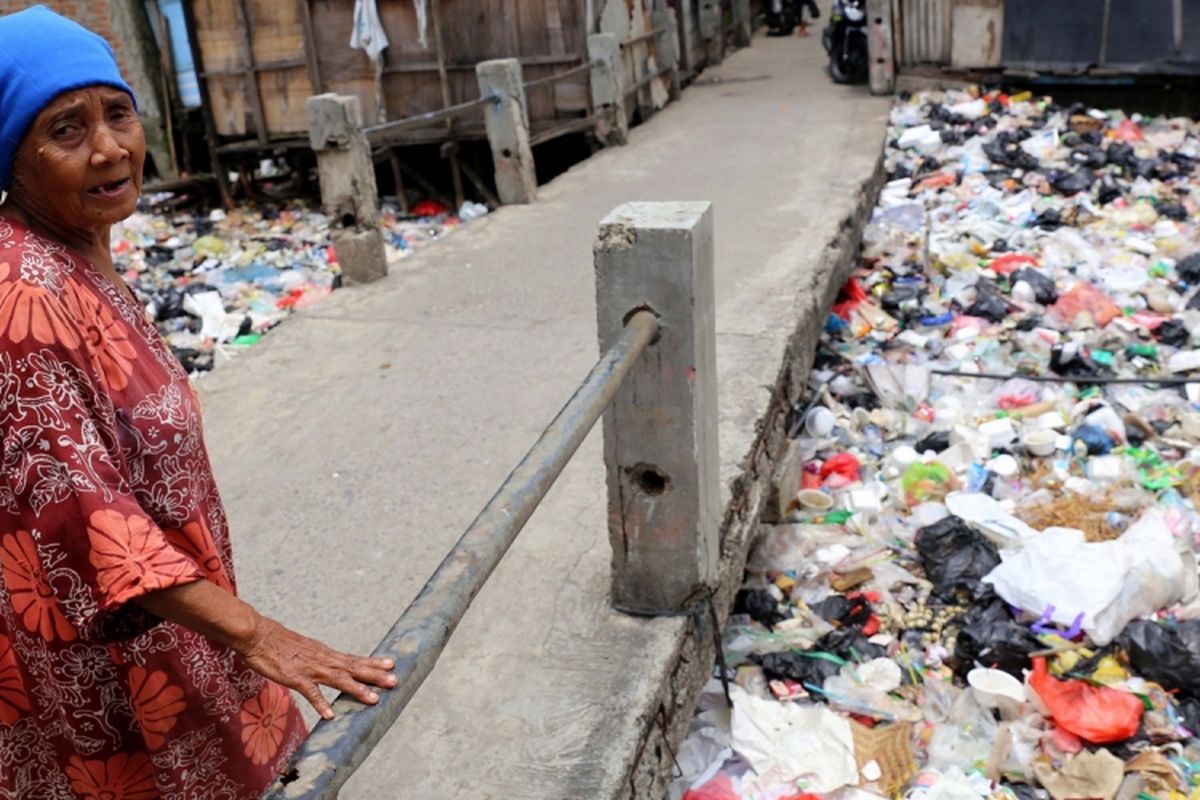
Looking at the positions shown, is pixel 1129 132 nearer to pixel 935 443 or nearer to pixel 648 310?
pixel 935 443

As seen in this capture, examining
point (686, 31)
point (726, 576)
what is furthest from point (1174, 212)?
point (686, 31)

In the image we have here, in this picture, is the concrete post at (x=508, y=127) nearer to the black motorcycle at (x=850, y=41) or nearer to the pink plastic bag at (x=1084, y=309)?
the pink plastic bag at (x=1084, y=309)

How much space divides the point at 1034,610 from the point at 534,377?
6.67ft

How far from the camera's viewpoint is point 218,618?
142 centimetres

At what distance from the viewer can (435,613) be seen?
4.85ft

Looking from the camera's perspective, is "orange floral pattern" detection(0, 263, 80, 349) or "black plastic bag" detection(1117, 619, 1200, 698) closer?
"orange floral pattern" detection(0, 263, 80, 349)

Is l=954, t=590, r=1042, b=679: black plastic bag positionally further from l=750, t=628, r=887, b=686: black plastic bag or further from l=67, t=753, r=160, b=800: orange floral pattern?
l=67, t=753, r=160, b=800: orange floral pattern

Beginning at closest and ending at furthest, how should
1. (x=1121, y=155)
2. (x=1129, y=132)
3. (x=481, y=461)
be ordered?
(x=481, y=461) < (x=1121, y=155) < (x=1129, y=132)

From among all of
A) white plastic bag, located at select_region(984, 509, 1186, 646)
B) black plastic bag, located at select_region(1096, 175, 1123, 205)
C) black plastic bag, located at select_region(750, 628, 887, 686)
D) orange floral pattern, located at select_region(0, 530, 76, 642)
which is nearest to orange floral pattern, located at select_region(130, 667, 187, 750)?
orange floral pattern, located at select_region(0, 530, 76, 642)

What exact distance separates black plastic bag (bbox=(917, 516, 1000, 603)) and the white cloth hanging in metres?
8.26

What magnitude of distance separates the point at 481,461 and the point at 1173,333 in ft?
13.6

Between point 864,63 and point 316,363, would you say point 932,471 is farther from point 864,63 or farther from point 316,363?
point 864,63

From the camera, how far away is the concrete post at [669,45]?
11008 mm

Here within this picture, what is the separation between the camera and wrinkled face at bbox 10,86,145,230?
148cm
